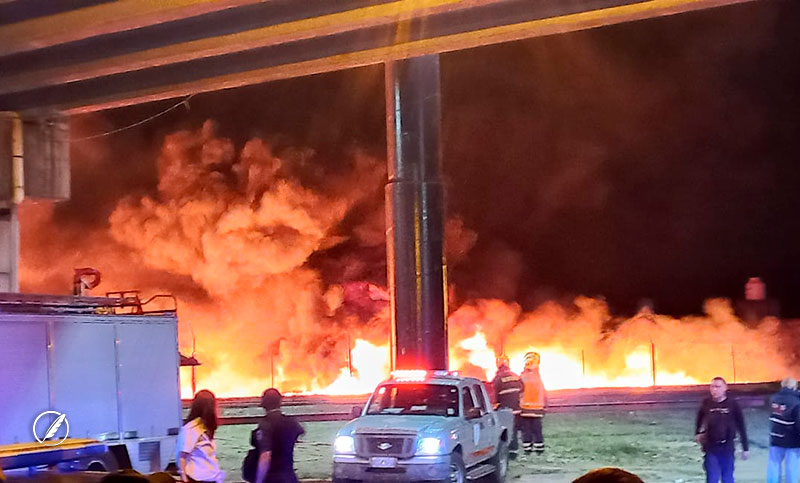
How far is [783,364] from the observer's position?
29484 millimetres

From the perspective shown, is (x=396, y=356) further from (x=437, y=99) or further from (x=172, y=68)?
(x=172, y=68)

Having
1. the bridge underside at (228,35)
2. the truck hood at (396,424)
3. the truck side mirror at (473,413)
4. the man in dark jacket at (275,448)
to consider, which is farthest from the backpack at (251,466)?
the bridge underside at (228,35)

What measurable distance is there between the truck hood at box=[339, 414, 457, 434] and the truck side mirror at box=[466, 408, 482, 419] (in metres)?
0.46

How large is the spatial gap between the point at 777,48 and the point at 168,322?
85.8ft

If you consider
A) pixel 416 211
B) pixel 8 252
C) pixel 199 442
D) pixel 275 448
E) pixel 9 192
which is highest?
pixel 9 192

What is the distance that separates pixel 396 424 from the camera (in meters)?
13.0

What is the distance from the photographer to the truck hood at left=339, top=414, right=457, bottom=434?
1276cm

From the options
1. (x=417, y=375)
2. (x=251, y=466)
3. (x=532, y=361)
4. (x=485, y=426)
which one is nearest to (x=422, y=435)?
(x=417, y=375)

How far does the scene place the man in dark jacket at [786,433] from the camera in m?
11.9

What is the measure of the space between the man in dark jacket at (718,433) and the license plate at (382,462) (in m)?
4.11

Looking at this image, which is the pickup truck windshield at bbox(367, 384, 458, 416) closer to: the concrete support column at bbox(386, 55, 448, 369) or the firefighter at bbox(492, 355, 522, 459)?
the firefighter at bbox(492, 355, 522, 459)

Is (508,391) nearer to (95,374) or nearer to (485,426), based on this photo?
(485,426)

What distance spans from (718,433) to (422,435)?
3914 millimetres

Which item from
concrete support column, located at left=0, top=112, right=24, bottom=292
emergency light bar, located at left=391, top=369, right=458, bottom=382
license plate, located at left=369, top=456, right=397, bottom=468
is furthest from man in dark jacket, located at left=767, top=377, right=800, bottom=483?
concrete support column, located at left=0, top=112, right=24, bottom=292
